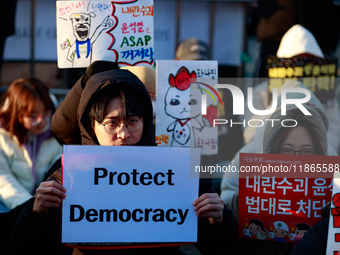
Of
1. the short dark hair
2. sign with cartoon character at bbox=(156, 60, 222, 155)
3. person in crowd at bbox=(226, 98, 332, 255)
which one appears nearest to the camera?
the short dark hair

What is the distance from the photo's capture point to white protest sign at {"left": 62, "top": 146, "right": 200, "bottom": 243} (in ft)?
6.55

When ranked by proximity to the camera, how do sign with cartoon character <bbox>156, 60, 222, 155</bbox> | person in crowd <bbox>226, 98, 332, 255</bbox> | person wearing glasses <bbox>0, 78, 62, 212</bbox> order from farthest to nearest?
person wearing glasses <bbox>0, 78, 62, 212</bbox>
sign with cartoon character <bbox>156, 60, 222, 155</bbox>
person in crowd <bbox>226, 98, 332, 255</bbox>

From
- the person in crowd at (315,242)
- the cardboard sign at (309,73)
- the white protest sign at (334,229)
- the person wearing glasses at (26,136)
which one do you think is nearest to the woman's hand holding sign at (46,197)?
the person in crowd at (315,242)

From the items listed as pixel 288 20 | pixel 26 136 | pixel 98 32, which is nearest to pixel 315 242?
pixel 98 32

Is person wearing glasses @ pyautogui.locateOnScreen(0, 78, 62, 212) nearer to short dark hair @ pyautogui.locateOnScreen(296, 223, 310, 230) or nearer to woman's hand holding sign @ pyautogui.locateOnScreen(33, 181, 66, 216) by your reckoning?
woman's hand holding sign @ pyautogui.locateOnScreen(33, 181, 66, 216)

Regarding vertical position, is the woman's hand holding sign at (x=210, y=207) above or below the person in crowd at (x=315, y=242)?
above

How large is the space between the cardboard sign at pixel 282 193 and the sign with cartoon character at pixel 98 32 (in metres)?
1.04

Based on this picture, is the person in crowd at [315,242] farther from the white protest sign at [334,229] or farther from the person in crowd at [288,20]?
the person in crowd at [288,20]

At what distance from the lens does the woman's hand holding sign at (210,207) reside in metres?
1.96

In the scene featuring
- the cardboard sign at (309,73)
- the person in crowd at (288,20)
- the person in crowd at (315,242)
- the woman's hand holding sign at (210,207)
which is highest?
the person in crowd at (288,20)

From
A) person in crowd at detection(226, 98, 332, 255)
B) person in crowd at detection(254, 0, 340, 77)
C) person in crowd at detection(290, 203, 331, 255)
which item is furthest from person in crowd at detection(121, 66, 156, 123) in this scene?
person in crowd at detection(254, 0, 340, 77)

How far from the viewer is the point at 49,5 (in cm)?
642

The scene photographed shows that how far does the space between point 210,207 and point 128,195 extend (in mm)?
405

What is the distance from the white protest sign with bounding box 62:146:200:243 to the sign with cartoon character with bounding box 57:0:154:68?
2.95 ft
